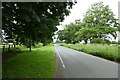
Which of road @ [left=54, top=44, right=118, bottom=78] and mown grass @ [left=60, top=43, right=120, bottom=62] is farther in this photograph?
mown grass @ [left=60, top=43, right=120, bottom=62]

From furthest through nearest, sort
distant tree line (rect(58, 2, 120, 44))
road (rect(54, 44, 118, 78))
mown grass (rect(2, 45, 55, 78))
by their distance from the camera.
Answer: distant tree line (rect(58, 2, 120, 44)) < road (rect(54, 44, 118, 78)) < mown grass (rect(2, 45, 55, 78))

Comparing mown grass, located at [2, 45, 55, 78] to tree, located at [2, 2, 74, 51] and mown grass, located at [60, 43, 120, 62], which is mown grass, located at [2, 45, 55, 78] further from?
mown grass, located at [60, 43, 120, 62]

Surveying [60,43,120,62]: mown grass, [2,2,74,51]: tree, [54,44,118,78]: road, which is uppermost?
[2,2,74,51]: tree

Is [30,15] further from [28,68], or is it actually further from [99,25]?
[99,25]

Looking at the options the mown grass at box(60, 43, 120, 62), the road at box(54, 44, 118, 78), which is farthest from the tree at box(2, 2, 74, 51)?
the mown grass at box(60, 43, 120, 62)

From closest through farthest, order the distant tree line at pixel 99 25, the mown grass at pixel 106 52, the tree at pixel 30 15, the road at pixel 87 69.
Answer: the tree at pixel 30 15 → the road at pixel 87 69 → the mown grass at pixel 106 52 → the distant tree line at pixel 99 25

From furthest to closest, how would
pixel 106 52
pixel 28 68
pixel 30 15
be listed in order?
pixel 106 52 < pixel 28 68 < pixel 30 15

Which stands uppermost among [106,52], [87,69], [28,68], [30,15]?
[30,15]

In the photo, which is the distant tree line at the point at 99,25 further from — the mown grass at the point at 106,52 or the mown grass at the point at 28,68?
the mown grass at the point at 28,68

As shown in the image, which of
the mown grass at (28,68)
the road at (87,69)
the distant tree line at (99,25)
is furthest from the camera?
the distant tree line at (99,25)

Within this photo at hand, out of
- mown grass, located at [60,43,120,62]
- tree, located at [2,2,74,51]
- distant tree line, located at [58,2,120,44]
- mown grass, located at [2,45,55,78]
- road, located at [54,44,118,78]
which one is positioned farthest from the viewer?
distant tree line, located at [58,2,120,44]

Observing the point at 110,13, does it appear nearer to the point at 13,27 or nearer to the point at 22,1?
the point at 13,27

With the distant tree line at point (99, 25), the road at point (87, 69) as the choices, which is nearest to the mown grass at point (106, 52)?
the road at point (87, 69)

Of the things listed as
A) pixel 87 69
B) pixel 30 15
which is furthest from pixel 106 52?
pixel 30 15
